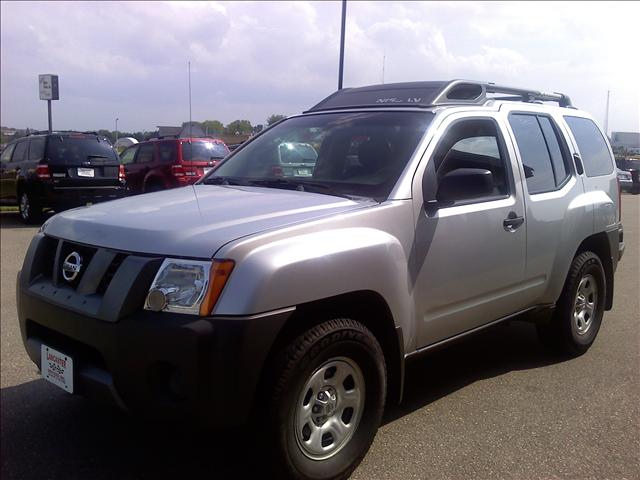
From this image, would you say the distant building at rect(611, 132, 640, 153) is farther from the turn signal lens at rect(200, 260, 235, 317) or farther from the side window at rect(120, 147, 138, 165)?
the side window at rect(120, 147, 138, 165)

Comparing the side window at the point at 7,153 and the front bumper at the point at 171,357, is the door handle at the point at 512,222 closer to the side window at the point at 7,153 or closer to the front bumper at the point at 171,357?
the front bumper at the point at 171,357

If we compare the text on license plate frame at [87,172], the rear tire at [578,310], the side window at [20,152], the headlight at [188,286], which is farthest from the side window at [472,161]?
the side window at [20,152]

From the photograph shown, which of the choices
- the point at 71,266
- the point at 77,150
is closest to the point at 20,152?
the point at 77,150

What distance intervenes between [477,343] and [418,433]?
1.91 m

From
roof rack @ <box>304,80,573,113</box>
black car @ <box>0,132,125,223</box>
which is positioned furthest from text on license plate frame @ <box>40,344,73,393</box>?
black car @ <box>0,132,125,223</box>

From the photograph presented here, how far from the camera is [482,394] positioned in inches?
162

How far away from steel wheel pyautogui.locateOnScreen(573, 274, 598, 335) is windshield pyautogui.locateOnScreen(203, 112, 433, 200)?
6.85 feet

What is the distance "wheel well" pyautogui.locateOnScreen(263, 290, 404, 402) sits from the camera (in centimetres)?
275

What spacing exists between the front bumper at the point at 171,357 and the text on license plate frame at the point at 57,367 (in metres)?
0.11

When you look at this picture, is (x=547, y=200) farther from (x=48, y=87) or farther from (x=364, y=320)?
(x=48, y=87)

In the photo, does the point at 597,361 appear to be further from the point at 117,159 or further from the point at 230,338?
the point at 117,159

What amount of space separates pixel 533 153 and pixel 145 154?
12337mm

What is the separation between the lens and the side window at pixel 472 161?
136 inches

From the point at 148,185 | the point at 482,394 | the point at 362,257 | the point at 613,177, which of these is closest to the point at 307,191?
the point at 362,257
